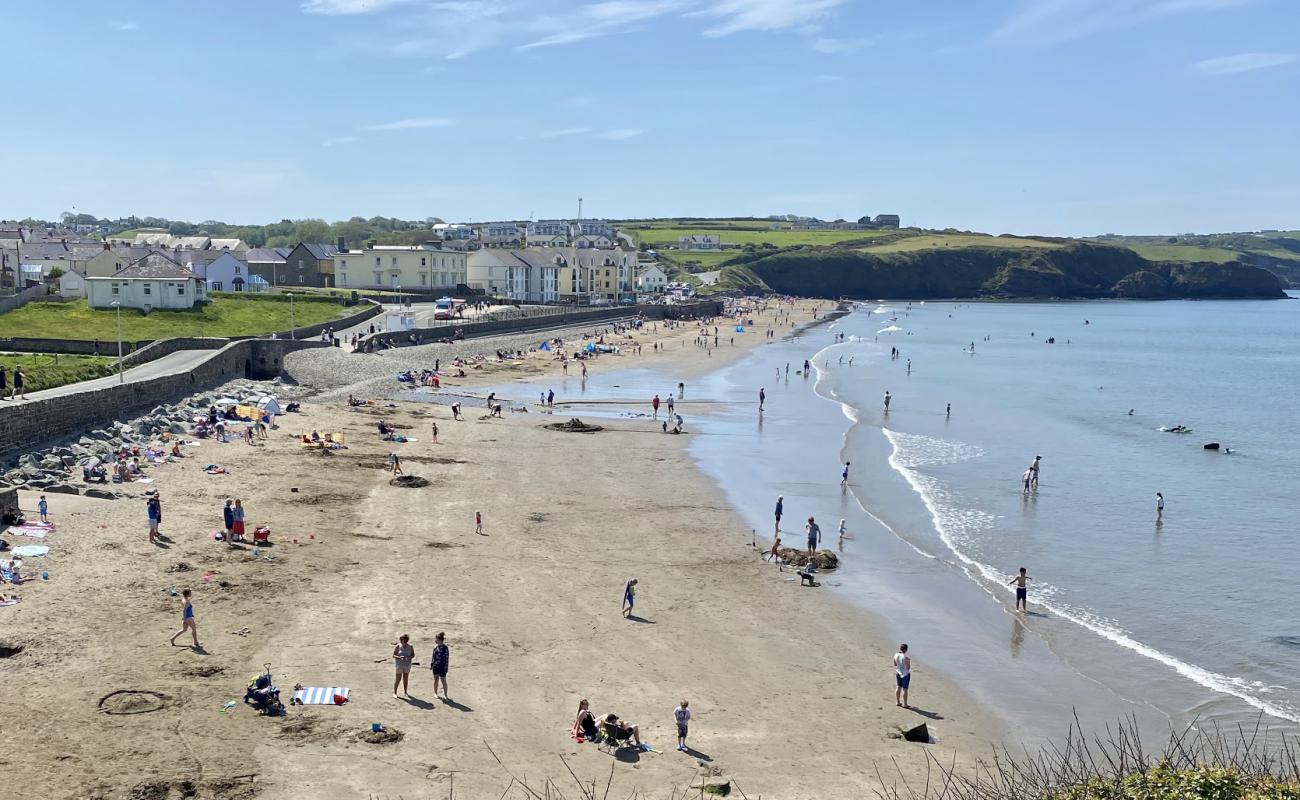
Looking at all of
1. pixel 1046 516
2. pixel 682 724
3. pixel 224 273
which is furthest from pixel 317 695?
pixel 224 273

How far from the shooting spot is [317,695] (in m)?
14.1

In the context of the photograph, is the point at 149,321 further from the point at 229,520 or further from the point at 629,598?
the point at 629,598

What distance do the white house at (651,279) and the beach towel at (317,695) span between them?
12460 cm

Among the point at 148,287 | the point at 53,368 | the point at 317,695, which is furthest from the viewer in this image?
the point at 148,287

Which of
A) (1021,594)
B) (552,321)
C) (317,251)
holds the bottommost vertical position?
(1021,594)

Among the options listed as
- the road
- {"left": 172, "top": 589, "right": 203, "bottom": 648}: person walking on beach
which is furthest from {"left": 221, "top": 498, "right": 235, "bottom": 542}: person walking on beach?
the road

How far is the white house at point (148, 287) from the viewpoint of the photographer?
54.7m

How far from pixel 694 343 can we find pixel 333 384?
40649 mm

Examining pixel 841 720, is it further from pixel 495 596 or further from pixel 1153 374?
pixel 1153 374

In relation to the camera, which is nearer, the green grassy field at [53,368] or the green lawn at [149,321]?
the green grassy field at [53,368]

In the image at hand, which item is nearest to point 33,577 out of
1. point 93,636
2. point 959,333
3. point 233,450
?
point 93,636

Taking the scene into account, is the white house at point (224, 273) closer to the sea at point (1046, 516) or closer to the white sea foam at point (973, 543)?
the sea at point (1046, 516)

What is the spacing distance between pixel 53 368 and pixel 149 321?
19.8 m

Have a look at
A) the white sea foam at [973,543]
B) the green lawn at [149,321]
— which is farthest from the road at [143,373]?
→ the white sea foam at [973,543]
